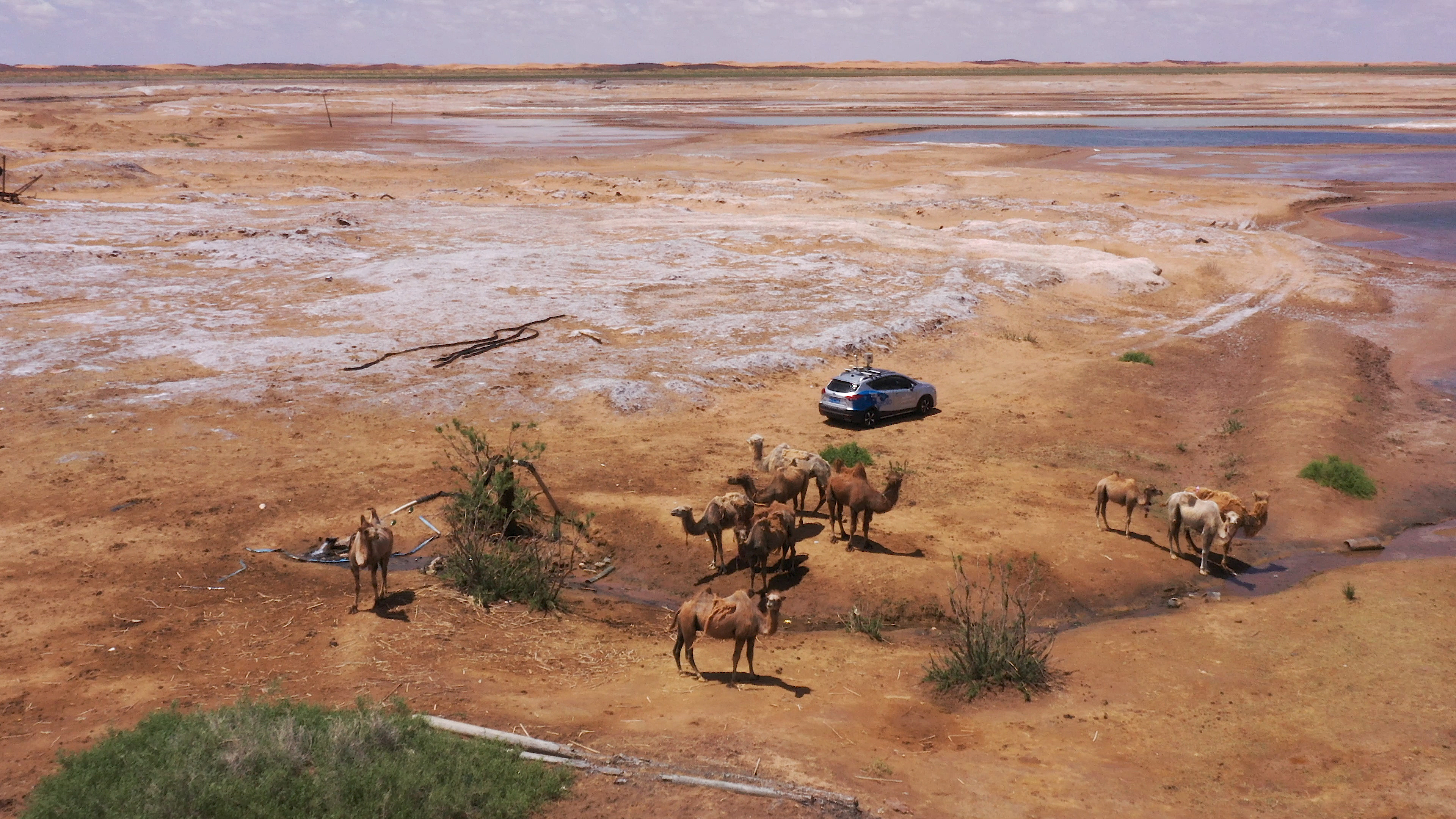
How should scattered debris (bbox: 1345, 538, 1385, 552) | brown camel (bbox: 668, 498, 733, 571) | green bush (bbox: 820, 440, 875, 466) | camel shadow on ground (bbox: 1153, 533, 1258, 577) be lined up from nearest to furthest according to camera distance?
brown camel (bbox: 668, 498, 733, 571), camel shadow on ground (bbox: 1153, 533, 1258, 577), scattered debris (bbox: 1345, 538, 1385, 552), green bush (bbox: 820, 440, 875, 466)

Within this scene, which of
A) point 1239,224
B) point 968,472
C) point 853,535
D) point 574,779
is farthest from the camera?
point 1239,224

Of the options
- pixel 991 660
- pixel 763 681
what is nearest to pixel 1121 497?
pixel 991 660

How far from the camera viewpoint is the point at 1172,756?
10680 millimetres

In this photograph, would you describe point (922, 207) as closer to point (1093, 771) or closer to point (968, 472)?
point (968, 472)

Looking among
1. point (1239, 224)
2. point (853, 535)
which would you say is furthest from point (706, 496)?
point (1239, 224)

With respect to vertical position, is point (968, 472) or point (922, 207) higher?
point (922, 207)

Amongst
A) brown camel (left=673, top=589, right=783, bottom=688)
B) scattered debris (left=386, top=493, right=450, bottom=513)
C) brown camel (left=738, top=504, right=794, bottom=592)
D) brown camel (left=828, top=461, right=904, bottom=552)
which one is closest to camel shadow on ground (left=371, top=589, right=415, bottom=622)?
scattered debris (left=386, top=493, right=450, bottom=513)

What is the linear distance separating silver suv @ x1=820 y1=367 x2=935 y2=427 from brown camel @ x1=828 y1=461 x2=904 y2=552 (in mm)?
5748

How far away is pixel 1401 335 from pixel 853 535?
91.4ft

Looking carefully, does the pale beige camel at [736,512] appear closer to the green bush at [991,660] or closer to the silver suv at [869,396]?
the green bush at [991,660]

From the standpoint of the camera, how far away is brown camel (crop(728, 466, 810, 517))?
17203 mm

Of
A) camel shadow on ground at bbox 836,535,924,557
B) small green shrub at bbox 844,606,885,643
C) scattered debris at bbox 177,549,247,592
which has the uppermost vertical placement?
scattered debris at bbox 177,549,247,592

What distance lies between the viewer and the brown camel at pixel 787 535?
50.4ft

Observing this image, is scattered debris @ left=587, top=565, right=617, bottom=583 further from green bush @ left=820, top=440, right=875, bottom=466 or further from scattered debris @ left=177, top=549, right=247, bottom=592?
green bush @ left=820, top=440, right=875, bottom=466
